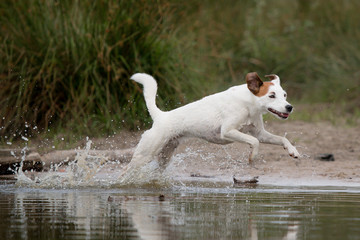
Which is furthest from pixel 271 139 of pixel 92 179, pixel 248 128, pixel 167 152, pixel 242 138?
pixel 92 179

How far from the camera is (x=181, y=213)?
533 centimetres

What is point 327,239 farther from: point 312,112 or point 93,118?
point 312,112

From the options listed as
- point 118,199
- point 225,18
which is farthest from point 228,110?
point 225,18

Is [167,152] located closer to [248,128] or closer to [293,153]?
[248,128]

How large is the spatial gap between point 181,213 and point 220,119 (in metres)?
2.24

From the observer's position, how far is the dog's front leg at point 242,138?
7.08 metres

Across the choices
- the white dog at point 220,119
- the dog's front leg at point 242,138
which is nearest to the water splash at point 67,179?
the white dog at point 220,119

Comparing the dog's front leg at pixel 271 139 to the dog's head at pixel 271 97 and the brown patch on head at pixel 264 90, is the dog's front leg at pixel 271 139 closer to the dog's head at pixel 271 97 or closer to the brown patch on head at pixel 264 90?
the dog's head at pixel 271 97

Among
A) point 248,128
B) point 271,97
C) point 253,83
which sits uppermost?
point 253,83

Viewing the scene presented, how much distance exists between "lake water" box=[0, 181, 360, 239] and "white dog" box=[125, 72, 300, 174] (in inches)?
20.3

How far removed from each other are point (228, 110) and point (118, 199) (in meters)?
1.70

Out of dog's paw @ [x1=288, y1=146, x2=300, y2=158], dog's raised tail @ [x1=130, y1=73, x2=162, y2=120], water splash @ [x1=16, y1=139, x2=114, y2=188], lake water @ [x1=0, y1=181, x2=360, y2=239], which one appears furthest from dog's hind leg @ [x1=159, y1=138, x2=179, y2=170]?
dog's paw @ [x1=288, y1=146, x2=300, y2=158]

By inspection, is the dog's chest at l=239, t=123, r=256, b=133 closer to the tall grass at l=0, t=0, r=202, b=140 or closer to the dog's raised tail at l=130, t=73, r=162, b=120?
the dog's raised tail at l=130, t=73, r=162, b=120

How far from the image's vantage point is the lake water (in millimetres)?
4484
